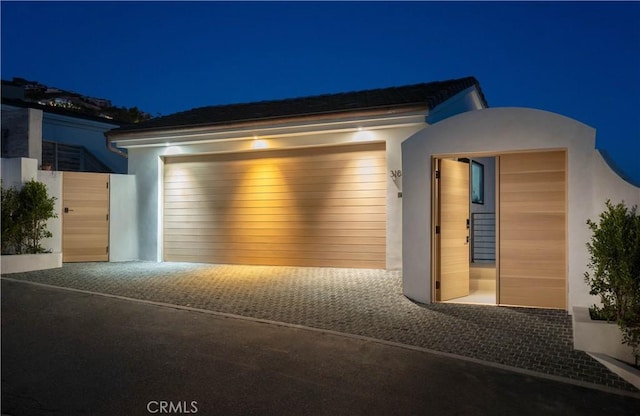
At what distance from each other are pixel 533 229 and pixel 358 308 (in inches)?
114

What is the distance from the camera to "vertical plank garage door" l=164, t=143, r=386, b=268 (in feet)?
35.6

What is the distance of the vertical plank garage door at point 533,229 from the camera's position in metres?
7.13

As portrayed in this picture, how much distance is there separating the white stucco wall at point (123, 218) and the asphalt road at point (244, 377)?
6682mm

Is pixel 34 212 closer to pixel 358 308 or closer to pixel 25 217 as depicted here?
pixel 25 217

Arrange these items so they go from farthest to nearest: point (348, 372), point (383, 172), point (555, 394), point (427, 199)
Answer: point (383, 172) → point (427, 199) → point (348, 372) → point (555, 394)

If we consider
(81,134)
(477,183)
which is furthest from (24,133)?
(477,183)

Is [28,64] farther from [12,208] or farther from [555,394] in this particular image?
[555,394]

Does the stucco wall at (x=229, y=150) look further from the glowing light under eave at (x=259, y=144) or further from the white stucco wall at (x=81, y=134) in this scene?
the white stucco wall at (x=81, y=134)

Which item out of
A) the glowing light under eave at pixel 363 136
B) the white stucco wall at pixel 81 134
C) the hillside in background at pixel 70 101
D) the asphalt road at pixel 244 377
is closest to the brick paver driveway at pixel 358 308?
the asphalt road at pixel 244 377

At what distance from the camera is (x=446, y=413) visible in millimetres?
3771

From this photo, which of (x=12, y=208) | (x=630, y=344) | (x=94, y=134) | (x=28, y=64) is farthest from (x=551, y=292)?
(x=28, y=64)

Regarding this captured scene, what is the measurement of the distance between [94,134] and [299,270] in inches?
471

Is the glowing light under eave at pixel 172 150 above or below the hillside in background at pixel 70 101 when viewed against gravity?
below

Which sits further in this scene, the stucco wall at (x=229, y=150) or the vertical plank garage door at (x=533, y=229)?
the stucco wall at (x=229, y=150)
